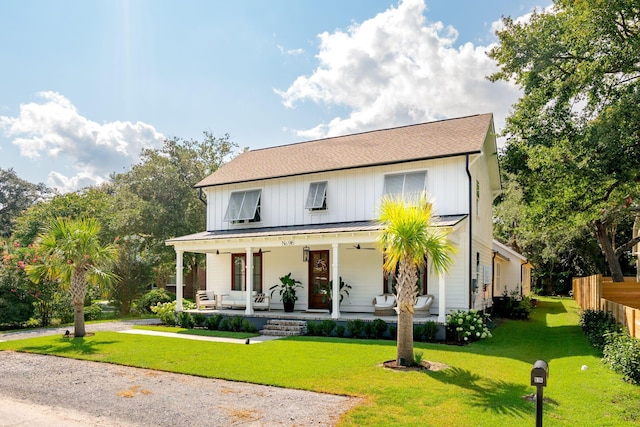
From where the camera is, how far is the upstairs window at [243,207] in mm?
18719

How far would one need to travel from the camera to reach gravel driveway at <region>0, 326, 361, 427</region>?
6.66 m

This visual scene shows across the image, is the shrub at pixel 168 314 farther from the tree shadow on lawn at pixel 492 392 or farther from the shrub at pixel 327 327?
the tree shadow on lawn at pixel 492 392

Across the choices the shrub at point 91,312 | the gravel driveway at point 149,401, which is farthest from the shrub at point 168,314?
the gravel driveway at point 149,401

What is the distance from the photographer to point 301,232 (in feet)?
50.5

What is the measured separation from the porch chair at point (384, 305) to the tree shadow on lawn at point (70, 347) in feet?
26.4

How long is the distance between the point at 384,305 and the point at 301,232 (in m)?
3.62

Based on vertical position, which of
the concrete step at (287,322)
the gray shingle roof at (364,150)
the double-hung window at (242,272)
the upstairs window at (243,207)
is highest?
the gray shingle roof at (364,150)

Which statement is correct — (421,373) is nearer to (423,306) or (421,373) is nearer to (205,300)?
(423,306)

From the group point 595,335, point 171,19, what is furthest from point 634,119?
point 171,19

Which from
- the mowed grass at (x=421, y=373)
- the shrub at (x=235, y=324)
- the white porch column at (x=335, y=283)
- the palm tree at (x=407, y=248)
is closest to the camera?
the mowed grass at (x=421, y=373)

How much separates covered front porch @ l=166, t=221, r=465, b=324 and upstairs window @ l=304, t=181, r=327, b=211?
2.43 feet

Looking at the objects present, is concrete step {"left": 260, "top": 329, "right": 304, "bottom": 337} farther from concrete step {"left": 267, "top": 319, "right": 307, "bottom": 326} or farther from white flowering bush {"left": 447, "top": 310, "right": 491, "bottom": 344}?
white flowering bush {"left": 447, "top": 310, "right": 491, "bottom": 344}

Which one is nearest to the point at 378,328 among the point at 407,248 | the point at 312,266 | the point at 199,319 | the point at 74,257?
the point at 312,266

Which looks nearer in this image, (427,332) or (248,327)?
(427,332)
